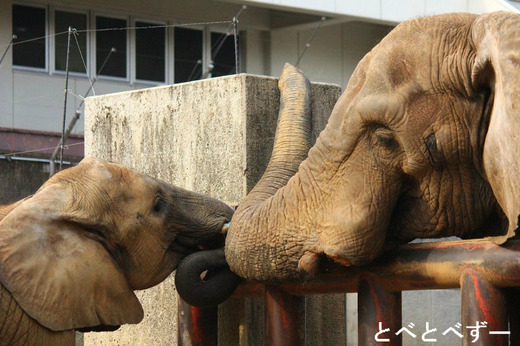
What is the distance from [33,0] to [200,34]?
76.3 inches

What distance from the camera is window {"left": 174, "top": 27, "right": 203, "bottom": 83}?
47.1 feet

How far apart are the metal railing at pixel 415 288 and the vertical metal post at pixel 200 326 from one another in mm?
164

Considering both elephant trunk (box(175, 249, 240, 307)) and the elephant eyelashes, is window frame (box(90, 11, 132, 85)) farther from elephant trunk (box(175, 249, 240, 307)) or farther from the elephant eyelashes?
the elephant eyelashes

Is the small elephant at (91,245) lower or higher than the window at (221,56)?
lower

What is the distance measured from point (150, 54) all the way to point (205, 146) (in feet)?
30.2

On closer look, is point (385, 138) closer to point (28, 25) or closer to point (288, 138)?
point (288, 138)

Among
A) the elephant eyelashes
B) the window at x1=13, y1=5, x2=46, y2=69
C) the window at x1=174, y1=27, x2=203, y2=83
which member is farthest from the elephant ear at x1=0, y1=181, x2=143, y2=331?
the window at x1=174, y1=27, x2=203, y2=83

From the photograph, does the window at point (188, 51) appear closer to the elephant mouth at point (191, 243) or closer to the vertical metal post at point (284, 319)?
the elephant mouth at point (191, 243)

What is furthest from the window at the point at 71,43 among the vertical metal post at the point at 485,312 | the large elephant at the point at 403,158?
the vertical metal post at the point at 485,312

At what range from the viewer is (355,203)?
3895mm

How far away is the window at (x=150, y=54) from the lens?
14.2 m

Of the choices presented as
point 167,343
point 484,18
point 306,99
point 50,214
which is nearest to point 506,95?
point 484,18

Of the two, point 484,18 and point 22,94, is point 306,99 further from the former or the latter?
point 22,94

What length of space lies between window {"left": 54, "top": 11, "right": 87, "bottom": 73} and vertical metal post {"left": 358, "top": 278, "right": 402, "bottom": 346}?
6.71m
